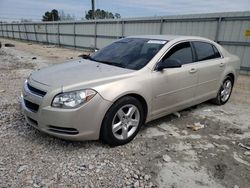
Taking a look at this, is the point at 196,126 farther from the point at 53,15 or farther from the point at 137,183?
the point at 53,15

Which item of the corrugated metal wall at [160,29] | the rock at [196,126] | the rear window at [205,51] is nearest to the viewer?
the rock at [196,126]

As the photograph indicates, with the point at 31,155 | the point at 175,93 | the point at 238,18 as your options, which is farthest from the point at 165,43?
the point at 238,18

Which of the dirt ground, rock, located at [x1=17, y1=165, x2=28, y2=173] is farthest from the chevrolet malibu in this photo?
rock, located at [x1=17, y1=165, x2=28, y2=173]

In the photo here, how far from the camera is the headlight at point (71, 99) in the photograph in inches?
115

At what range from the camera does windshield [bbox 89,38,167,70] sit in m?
3.72

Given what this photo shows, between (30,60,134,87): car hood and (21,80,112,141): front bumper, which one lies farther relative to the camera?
(30,60,134,87): car hood

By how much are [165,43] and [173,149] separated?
1.72 m

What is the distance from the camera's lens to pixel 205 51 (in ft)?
15.7

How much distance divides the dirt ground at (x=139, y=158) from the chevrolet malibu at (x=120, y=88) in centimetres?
28

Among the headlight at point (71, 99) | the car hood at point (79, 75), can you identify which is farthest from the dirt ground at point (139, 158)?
the car hood at point (79, 75)

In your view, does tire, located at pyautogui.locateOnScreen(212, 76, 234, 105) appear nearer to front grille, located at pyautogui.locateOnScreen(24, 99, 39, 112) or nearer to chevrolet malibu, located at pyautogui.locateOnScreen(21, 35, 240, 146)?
chevrolet malibu, located at pyautogui.locateOnScreen(21, 35, 240, 146)

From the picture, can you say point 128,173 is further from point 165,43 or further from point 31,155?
point 165,43

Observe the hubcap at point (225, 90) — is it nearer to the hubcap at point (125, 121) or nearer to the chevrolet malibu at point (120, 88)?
the chevrolet malibu at point (120, 88)

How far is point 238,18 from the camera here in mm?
9188
